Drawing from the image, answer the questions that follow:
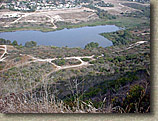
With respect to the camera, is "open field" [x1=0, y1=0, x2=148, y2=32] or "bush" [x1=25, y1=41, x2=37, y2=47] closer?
"open field" [x1=0, y1=0, x2=148, y2=32]

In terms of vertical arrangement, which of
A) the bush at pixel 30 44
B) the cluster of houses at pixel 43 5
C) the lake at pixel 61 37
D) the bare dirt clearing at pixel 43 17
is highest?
the cluster of houses at pixel 43 5

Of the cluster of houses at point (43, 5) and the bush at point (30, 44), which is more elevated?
the cluster of houses at point (43, 5)

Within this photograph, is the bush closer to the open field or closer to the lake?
the lake

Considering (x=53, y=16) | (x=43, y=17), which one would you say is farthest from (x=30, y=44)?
(x=53, y=16)

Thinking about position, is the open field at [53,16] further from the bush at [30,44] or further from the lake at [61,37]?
the bush at [30,44]

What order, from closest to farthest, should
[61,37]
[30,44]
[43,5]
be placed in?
[43,5], [61,37], [30,44]

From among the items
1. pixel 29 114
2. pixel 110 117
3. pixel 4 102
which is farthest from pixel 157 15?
pixel 4 102

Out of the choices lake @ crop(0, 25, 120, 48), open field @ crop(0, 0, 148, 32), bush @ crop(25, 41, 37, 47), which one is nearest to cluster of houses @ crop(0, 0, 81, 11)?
open field @ crop(0, 0, 148, 32)

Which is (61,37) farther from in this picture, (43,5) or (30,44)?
(43,5)

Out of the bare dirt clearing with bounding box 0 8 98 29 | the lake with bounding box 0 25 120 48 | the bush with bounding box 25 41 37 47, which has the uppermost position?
the bare dirt clearing with bounding box 0 8 98 29

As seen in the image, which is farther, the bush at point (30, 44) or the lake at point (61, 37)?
the bush at point (30, 44)

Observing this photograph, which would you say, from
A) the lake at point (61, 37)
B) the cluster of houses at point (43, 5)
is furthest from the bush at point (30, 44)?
the cluster of houses at point (43, 5)
